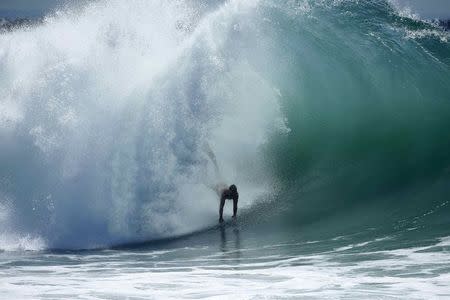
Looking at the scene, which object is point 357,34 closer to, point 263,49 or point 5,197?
point 263,49

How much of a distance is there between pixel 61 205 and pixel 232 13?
4.45 metres

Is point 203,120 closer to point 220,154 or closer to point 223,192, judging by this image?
point 220,154

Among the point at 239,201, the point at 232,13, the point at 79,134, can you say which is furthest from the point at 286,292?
the point at 232,13

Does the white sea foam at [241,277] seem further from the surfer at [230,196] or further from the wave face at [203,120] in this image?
the wave face at [203,120]

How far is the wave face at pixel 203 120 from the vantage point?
1012 cm

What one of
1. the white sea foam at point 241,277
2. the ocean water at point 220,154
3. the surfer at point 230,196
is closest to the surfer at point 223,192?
the surfer at point 230,196

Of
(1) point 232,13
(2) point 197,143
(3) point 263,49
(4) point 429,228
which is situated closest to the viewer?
(4) point 429,228

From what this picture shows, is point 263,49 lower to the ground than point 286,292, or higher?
higher

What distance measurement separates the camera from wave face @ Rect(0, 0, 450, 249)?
1012 cm

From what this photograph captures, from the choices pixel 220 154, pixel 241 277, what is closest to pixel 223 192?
pixel 220 154

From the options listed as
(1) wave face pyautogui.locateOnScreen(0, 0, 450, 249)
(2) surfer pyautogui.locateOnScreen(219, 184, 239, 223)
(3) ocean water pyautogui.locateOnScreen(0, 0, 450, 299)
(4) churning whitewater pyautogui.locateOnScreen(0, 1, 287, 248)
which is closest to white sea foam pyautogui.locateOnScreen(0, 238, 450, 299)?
(3) ocean water pyautogui.locateOnScreen(0, 0, 450, 299)

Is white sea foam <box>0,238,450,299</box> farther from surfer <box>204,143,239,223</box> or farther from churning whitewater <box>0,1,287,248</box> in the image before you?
churning whitewater <box>0,1,287,248</box>

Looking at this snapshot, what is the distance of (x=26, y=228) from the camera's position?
9766 mm

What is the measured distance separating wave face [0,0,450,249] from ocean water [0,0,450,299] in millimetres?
33
